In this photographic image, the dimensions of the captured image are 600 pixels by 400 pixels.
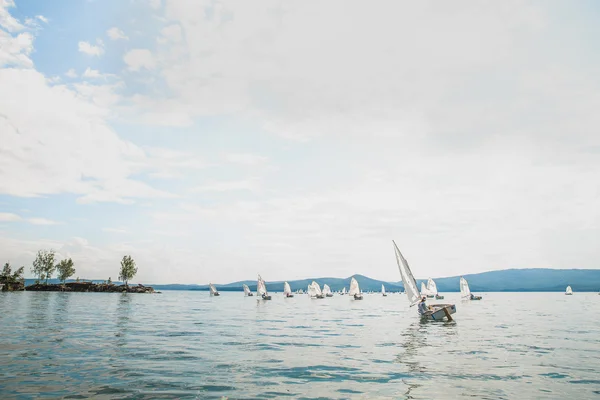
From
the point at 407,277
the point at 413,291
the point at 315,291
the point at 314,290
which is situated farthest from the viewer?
the point at 314,290

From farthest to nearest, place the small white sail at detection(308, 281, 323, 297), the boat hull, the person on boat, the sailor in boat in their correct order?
the small white sail at detection(308, 281, 323, 297) → the person on boat → the sailor in boat → the boat hull

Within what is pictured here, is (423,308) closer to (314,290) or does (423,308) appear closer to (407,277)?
(407,277)

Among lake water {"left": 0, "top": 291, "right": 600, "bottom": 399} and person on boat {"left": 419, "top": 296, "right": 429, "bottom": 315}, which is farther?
person on boat {"left": 419, "top": 296, "right": 429, "bottom": 315}

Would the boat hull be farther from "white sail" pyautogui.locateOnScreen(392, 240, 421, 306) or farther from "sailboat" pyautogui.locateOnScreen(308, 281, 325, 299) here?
"sailboat" pyautogui.locateOnScreen(308, 281, 325, 299)

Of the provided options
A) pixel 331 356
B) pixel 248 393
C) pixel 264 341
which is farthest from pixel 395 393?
pixel 264 341

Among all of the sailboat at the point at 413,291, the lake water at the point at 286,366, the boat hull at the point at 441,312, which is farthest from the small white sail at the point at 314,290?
the lake water at the point at 286,366

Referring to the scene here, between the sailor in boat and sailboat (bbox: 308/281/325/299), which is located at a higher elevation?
the sailor in boat

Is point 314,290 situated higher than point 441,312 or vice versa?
point 441,312

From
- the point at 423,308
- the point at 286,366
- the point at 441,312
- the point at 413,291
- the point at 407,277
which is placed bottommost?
the point at 441,312

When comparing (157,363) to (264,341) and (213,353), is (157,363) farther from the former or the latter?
(264,341)

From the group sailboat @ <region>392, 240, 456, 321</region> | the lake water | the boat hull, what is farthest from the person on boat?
the lake water

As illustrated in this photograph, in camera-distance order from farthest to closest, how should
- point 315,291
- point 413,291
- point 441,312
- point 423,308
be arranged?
point 315,291 → point 423,308 → point 413,291 → point 441,312

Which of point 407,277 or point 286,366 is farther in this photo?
point 407,277

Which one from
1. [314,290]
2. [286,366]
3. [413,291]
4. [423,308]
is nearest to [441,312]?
[423,308]
